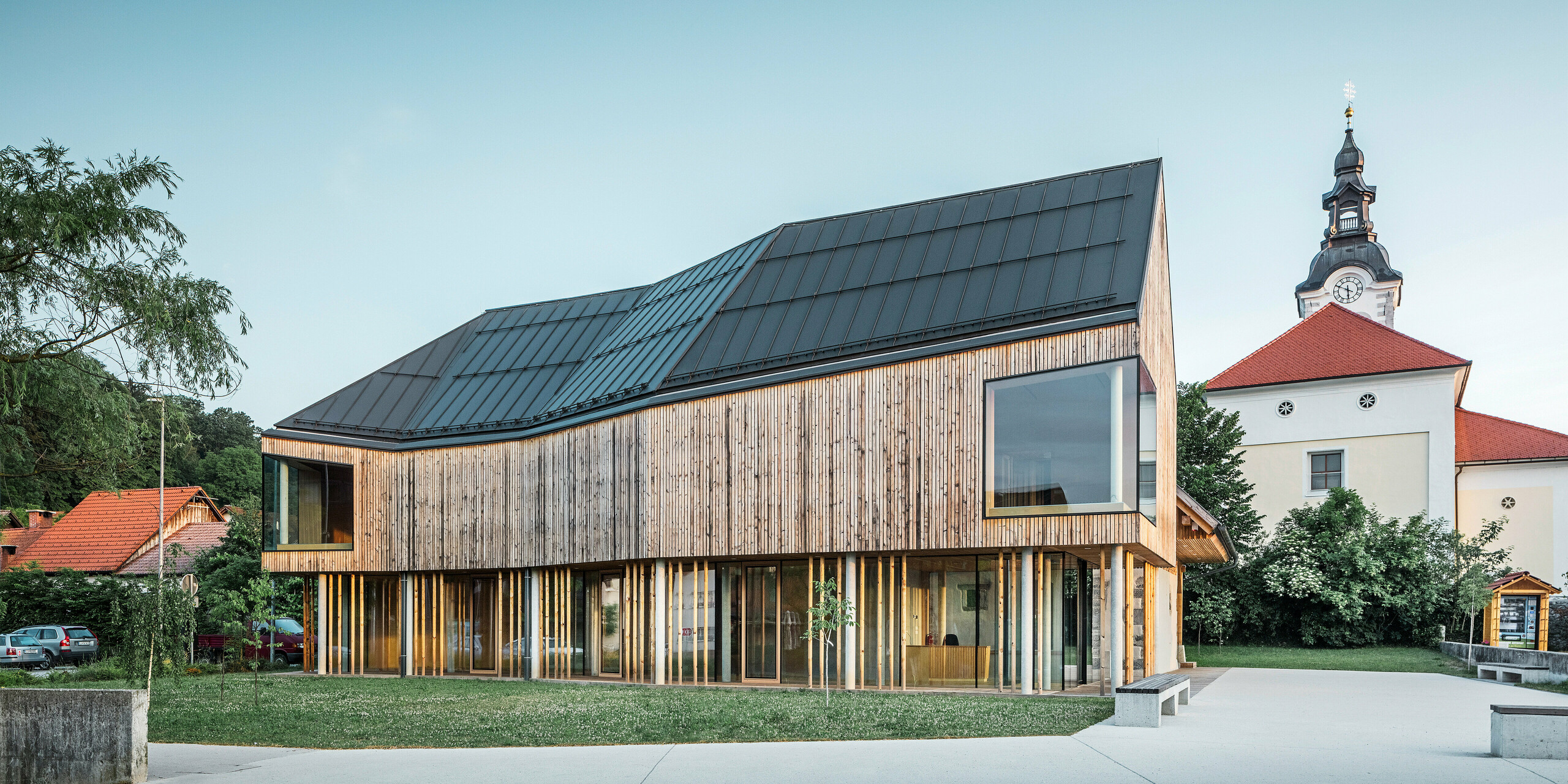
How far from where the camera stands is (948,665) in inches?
712

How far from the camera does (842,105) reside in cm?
2106

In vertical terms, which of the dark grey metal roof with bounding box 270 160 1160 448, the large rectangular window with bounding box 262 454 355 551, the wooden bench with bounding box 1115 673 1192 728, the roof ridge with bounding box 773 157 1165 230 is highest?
the roof ridge with bounding box 773 157 1165 230

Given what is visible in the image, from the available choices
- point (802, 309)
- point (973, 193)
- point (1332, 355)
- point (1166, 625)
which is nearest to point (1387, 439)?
point (1332, 355)

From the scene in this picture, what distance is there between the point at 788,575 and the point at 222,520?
37043 mm

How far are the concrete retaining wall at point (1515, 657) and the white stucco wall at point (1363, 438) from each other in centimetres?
1155

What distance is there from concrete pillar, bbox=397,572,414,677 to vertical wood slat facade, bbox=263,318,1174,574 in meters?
0.66

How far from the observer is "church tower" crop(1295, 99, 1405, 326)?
56.5 meters

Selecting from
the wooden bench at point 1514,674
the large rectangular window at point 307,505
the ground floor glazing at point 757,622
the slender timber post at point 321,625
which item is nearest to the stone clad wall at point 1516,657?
the wooden bench at point 1514,674

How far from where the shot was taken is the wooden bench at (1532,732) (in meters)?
9.76

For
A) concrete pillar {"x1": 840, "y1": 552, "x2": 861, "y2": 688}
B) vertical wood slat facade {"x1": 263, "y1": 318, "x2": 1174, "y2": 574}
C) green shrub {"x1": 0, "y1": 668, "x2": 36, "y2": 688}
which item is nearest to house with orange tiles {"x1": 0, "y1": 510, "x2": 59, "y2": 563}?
green shrub {"x1": 0, "y1": 668, "x2": 36, "y2": 688}

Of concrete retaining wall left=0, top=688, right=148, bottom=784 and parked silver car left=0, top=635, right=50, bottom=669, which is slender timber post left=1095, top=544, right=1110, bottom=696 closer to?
concrete retaining wall left=0, top=688, right=148, bottom=784

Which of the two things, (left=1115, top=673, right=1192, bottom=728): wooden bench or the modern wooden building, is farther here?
the modern wooden building

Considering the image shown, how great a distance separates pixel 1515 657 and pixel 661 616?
17097 mm

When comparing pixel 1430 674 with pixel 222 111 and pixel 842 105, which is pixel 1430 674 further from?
pixel 222 111
